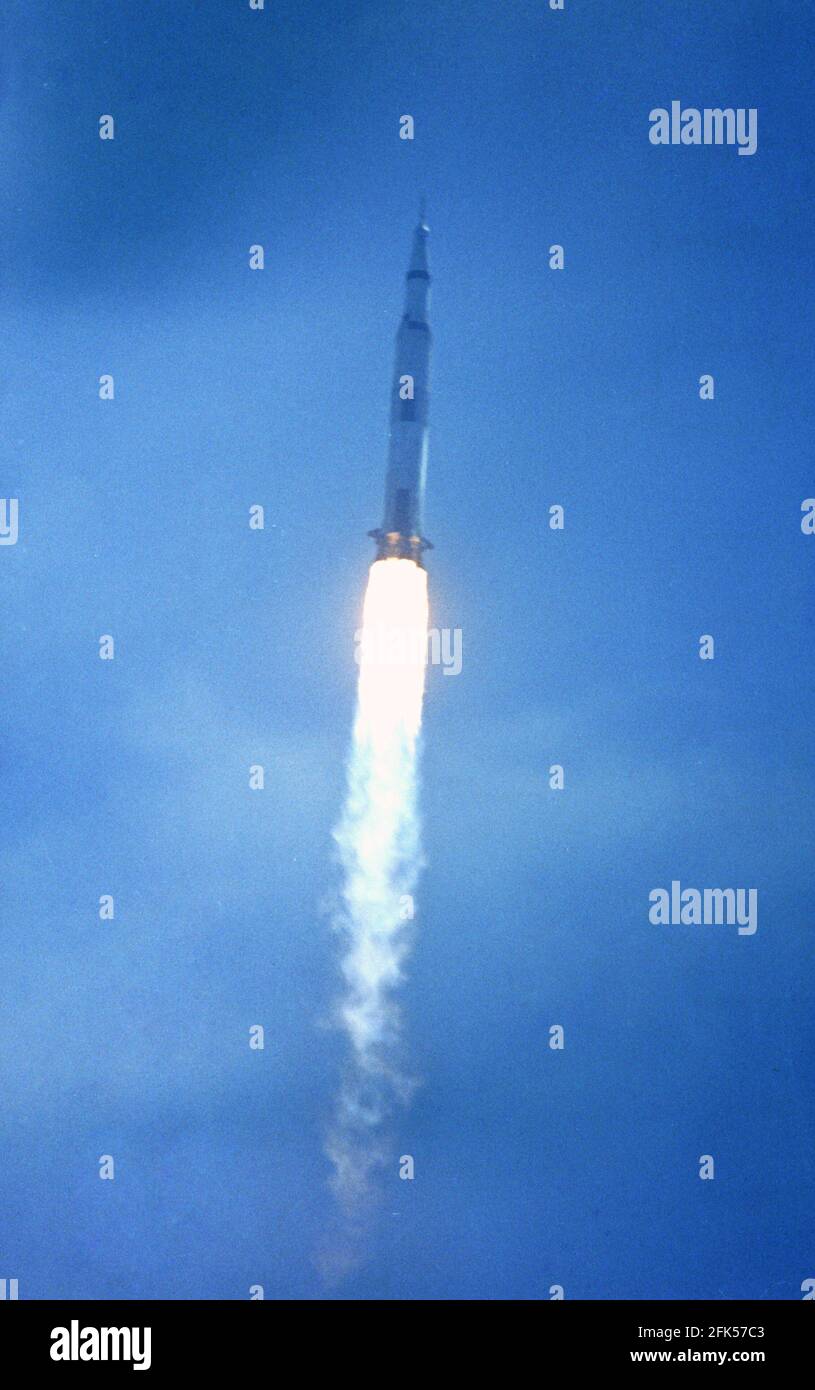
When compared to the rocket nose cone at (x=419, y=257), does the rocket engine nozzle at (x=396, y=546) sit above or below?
below

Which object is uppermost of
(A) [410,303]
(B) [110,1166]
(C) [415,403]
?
(A) [410,303]

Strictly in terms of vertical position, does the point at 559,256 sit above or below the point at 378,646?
above

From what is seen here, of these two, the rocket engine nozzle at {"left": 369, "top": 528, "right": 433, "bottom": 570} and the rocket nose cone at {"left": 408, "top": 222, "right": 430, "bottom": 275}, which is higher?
the rocket nose cone at {"left": 408, "top": 222, "right": 430, "bottom": 275}

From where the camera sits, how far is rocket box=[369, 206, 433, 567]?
119 feet

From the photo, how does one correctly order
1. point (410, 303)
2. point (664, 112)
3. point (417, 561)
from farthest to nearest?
point (410, 303) → point (417, 561) → point (664, 112)

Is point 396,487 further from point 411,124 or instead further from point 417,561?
point 411,124

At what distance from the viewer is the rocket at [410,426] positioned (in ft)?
119

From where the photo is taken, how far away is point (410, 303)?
3866 cm

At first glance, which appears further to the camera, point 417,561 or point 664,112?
point 417,561

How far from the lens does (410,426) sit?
37500 millimetres
